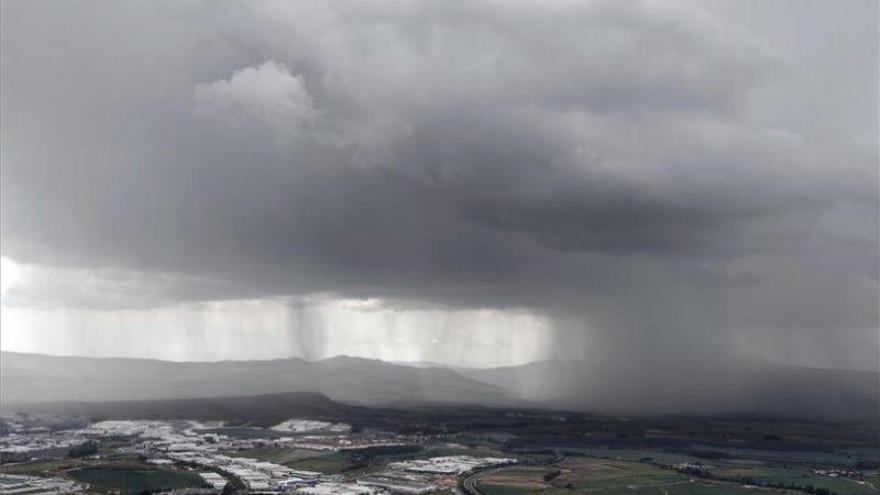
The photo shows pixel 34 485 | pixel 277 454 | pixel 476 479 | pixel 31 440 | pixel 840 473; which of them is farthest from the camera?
pixel 31 440

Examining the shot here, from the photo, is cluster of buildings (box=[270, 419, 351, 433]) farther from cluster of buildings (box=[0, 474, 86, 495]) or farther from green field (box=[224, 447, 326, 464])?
cluster of buildings (box=[0, 474, 86, 495])

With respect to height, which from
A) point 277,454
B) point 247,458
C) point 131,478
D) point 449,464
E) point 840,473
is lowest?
point 840,473

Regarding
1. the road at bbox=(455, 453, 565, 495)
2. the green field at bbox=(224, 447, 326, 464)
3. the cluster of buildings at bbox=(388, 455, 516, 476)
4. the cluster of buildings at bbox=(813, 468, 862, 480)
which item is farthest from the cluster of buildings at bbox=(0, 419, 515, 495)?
the cluster of buildings at bbox=(813, 468, 862, 480)

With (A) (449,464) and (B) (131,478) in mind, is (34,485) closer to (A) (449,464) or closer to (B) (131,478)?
(B) (131,478)

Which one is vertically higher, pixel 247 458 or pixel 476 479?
pixel 247 458

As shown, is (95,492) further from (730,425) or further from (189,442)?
(730,425)

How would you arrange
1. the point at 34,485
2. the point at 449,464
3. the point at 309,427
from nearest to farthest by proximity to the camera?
the point at 34,485, the point at 449,464, the point at 309,427

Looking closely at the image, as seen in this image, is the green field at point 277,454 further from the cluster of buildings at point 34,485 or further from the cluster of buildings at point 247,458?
the cluster of buildings at point 34,485

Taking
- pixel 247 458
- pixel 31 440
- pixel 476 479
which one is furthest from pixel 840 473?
pixel 31 440
